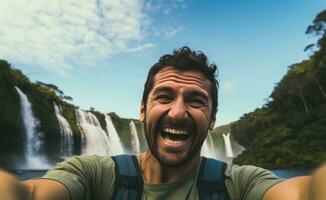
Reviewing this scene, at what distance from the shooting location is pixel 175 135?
2303 millimetres

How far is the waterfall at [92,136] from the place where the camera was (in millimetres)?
50438

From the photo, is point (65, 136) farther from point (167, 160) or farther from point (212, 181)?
point (212, 181)

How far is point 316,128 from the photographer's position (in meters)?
43.8

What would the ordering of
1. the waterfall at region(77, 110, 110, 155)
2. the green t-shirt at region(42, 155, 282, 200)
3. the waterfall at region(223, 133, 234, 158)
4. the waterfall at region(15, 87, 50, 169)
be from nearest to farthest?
the green t-shirt at region(42, 155, 282, 200), the waterfall at region(15, 87, 50, 169), the waterfall at region(77, 110, 110, 155), the waterfall at region(223, 133, 234, 158)

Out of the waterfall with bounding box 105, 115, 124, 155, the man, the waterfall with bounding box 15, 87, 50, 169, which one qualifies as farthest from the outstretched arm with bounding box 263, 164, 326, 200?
the waterfall with bounding box 105, 115, 124, 155

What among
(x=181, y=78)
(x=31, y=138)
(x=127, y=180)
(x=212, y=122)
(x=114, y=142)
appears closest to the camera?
(x=127, y=180)

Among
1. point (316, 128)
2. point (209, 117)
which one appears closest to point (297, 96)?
point (316, 128)

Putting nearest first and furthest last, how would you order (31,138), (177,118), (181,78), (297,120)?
1. (177,118)
2. (181,78)
3. (31,138)
4. (297,120)

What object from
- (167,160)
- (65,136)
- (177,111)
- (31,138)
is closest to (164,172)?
(167,160)

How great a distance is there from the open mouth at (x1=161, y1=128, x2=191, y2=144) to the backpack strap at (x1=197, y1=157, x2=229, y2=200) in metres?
0.19

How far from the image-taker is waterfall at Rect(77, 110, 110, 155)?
50.4 meters

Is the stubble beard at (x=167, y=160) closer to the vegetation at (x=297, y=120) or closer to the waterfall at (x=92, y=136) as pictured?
the vegetation at (x=297, y=120)

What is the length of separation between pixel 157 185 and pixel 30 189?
0.77 meters

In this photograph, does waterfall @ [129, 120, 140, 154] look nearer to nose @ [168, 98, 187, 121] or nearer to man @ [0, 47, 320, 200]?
man @ [0, 47, 320, 200]
